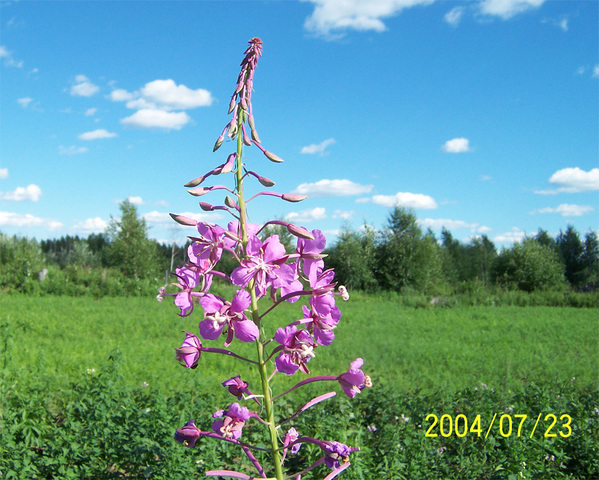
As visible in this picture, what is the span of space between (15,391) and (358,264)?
24455 millimetres

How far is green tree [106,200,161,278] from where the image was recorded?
32.2 metres

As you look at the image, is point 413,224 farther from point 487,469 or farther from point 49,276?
point 487,469

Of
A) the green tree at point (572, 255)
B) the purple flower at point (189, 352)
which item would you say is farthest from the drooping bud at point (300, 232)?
the green tree at point (572, 255)

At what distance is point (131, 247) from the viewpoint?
32438 mm

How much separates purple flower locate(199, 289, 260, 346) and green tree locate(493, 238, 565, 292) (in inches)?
1335

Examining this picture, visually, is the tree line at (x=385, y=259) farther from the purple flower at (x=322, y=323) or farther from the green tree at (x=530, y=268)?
the purple flower at (x=322, y=323)

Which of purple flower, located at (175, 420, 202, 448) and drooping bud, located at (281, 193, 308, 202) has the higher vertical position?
drooping bud, located at (281, 193, 308, 202)

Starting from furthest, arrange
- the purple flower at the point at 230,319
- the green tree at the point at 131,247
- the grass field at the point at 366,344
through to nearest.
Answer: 1. the green tree at the point at 131,247
2. the grass field at the point at 366,344
3. the purple flower at the point at 230,319

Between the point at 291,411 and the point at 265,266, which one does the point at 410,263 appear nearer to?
the point at 291,411

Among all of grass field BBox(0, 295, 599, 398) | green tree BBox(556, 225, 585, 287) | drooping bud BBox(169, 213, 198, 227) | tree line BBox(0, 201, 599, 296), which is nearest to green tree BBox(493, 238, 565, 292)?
tree line BBox(0, 201, 599, 296)

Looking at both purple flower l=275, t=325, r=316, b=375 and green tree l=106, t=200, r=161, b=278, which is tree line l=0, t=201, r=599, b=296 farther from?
purple flower l=275, t=325, r=316, b=375

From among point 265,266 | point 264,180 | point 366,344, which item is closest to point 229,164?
point 264,180

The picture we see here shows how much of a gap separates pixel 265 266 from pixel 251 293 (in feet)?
0.33

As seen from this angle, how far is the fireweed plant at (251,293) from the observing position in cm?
152
